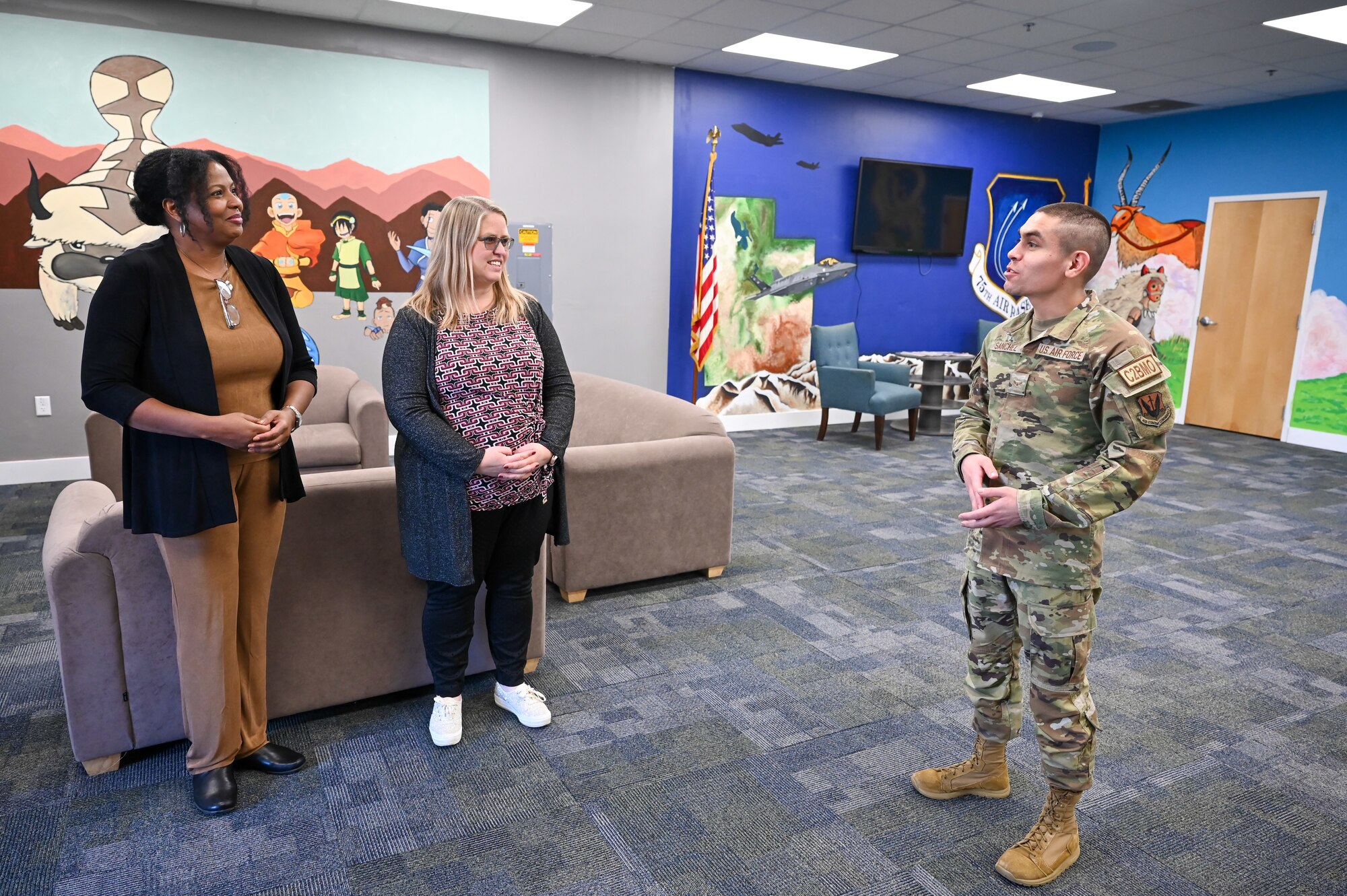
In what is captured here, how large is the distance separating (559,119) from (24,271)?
353 centimetres

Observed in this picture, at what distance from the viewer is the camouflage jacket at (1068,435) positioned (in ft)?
5.71

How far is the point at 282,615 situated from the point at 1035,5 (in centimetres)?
517

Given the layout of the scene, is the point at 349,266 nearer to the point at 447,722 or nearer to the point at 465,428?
the point at 465,428

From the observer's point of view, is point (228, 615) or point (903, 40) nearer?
point (228, 615)

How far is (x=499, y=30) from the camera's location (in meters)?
5.71

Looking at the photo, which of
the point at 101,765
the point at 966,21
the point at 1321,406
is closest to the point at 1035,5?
the point at 966,21

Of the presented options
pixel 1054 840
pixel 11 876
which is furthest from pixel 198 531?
pixel 1054 840

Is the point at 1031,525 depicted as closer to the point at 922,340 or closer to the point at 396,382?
the point at 396,382

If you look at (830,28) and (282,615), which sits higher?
(830,28)

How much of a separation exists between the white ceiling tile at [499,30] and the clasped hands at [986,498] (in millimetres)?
4754

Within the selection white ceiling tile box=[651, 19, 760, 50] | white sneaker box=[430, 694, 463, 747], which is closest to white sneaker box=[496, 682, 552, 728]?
white sneaker box=[430, 694, 463, 747]

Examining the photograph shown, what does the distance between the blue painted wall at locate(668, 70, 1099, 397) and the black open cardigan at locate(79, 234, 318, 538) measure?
5412 millimetres

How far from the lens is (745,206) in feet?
23.7

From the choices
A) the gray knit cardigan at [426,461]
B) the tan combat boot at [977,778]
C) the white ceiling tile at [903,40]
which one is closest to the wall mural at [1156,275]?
the white ceiling tile at [903,40]
